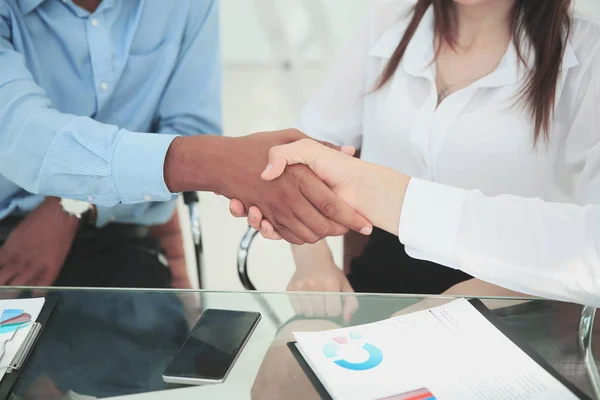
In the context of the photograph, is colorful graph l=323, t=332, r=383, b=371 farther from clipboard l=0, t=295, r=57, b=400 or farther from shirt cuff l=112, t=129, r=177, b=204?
shirt cuff l=112, t=129, r=177, b=204

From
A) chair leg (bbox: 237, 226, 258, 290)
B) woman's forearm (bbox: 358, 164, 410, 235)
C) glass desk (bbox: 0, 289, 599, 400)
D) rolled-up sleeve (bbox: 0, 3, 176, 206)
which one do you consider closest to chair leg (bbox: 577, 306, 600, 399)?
glass desk (bbox: 0, 289, 599, 400)

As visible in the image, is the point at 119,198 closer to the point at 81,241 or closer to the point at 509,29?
the point at 81,241

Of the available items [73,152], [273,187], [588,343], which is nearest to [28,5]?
[73,152]

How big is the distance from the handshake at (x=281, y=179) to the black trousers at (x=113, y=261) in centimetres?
31

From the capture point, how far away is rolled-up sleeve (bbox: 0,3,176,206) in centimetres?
121

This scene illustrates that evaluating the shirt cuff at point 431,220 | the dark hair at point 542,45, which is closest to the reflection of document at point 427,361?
the shirt cuff at point 431,220

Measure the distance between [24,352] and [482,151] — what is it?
2.99 feet

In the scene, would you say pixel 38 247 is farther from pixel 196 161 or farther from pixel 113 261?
pixel 196 161

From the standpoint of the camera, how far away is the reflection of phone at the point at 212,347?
80 cm

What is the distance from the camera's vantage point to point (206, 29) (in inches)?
61.4

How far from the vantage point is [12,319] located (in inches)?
36.0

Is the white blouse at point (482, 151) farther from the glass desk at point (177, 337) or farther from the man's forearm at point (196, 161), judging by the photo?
the man's forearm at point (196, 161)

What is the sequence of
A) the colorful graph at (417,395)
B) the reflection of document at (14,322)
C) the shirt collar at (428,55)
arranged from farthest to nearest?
the shirt collar at (428,55) < the reflection of document at (14,322) < the colorful graph at (417,395)

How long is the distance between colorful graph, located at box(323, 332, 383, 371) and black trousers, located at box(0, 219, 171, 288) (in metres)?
0.72
